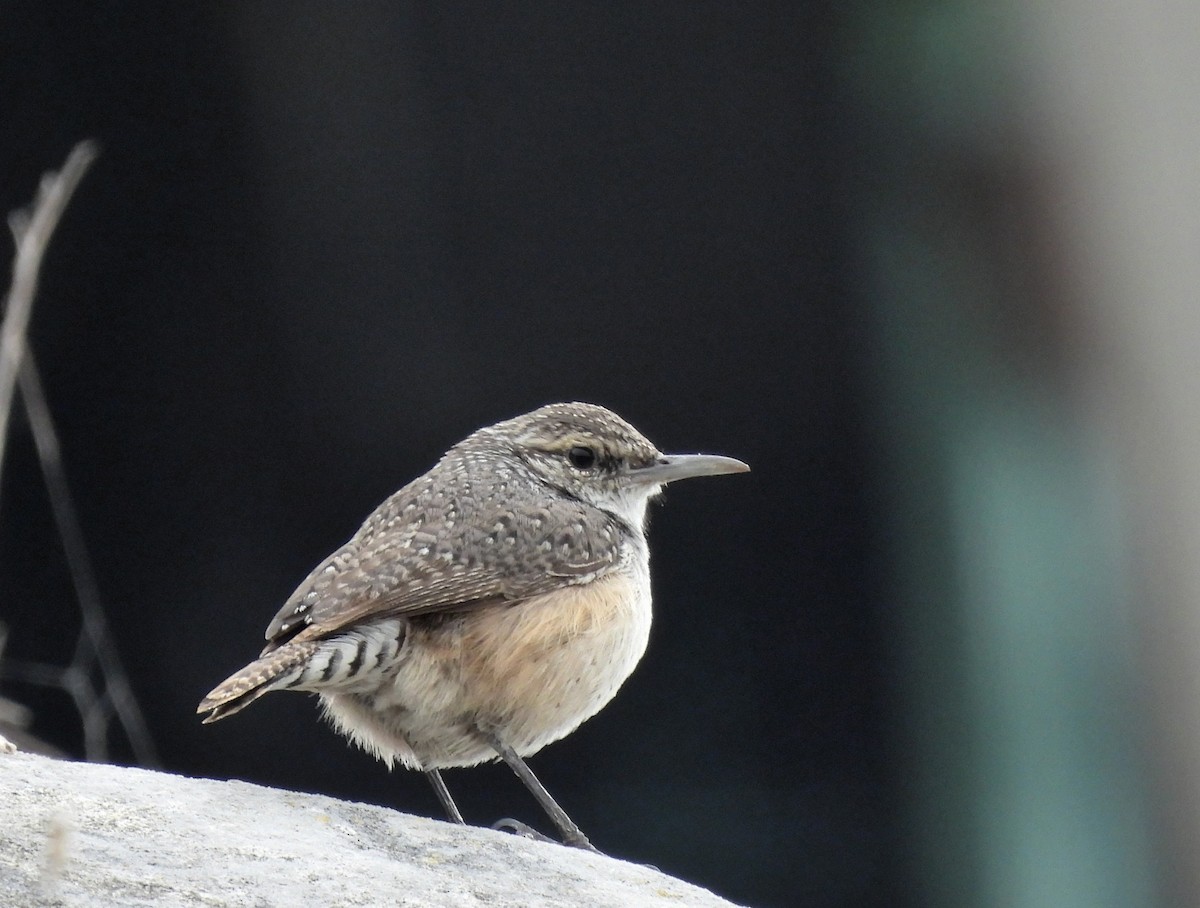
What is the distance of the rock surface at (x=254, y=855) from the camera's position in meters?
2.74

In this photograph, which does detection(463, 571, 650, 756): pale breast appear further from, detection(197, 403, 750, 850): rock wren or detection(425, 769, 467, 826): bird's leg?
detection(425, 769, 467, 826): bird's leg

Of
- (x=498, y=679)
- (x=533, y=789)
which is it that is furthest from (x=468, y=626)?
(x=533, y=789)

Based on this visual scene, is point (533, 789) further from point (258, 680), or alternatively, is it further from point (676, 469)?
point (676, 469)

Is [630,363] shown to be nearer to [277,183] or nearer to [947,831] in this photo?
[277,183]

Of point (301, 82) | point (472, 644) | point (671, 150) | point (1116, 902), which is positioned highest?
point (301, 82)

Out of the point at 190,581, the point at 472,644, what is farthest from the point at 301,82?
the point at 472,644

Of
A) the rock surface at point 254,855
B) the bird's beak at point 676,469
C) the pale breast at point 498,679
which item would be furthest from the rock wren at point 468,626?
the rock surface at point 254,855

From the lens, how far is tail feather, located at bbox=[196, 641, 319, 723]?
3.46 meters

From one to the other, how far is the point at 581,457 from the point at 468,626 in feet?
3.75

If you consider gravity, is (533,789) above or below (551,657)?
below

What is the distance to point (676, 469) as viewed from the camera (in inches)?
204

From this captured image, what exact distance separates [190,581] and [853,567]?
2.96 metres

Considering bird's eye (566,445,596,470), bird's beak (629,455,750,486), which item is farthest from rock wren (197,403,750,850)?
bird's eye (566,445,596,470)

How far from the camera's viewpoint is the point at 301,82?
678cm
